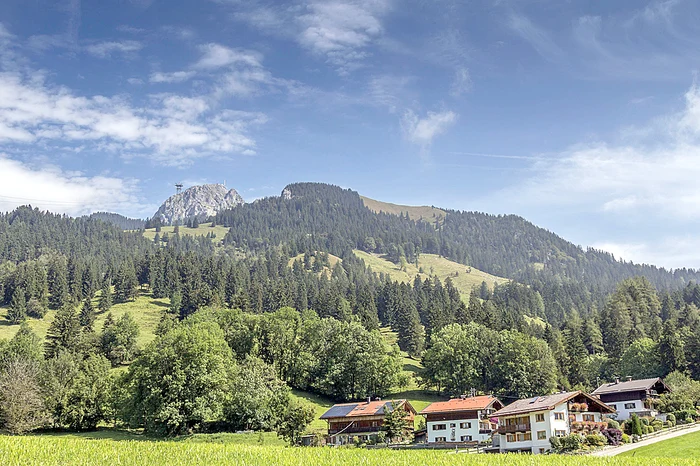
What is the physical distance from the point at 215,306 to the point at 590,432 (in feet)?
393

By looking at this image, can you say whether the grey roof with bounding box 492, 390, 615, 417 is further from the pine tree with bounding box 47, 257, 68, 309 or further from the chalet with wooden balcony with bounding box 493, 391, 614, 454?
the pine tree with bounding box 47, 257, 68, 309

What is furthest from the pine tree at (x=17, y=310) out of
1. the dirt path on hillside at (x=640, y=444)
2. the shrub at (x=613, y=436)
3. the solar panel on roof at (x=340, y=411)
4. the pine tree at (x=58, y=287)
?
the dirt path on hillside at (x=640, y=444)

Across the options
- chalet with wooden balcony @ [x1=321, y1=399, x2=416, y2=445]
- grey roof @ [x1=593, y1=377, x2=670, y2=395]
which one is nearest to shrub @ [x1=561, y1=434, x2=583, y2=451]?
chalet with wooden balcony @ [x1=321, y1=399, x2=416, y2=445]

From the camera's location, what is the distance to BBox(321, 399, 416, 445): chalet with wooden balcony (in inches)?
3519

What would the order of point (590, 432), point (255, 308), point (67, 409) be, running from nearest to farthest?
point (590, 432), point (67, 409), point (255, 308)

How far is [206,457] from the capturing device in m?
39.2

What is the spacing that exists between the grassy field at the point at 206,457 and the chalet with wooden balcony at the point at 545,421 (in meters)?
28.8

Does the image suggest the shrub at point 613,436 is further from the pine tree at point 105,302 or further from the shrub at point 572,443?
the pine tree at point 105,302

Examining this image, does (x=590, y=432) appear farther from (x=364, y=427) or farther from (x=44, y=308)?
(x=44, y=308)

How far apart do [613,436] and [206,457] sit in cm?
5071

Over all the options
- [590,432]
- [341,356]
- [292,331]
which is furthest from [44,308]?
[590,432]

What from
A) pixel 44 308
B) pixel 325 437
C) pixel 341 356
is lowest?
pixel 325 437

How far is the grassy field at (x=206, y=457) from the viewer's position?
114ft

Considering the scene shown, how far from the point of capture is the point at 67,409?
8631cm
